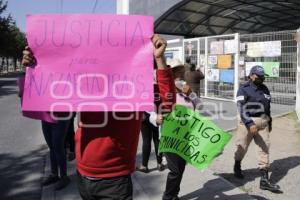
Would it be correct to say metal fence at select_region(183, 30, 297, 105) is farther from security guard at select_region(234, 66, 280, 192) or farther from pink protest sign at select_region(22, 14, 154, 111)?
pink protest sign at select_region(22, 14, 154, 111)

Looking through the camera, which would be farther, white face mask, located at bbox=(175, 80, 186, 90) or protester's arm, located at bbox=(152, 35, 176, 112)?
white face mask, located at bbox=(175, 80, 186, 90)

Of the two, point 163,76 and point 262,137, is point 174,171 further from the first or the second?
point 163,76

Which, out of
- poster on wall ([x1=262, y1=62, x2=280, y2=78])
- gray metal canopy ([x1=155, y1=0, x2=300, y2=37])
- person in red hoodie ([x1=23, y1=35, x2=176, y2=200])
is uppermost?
gray metal canopy ([x1=155, y1=0, x2=300, y2=37])

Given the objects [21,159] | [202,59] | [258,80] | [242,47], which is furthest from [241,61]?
[21,159]

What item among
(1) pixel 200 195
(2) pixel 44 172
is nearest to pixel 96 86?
(1) pixel 200 195

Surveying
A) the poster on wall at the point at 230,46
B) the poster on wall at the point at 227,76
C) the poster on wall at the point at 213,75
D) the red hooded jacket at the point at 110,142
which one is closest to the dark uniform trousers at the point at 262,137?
the red hooded jacket at the point at 110,142

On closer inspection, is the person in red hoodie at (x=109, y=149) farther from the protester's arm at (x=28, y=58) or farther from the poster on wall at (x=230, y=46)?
the poster on wall at (x=230, y=46)

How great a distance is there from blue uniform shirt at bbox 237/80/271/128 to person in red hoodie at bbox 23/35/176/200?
3.13 metres

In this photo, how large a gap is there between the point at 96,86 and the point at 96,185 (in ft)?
2.14

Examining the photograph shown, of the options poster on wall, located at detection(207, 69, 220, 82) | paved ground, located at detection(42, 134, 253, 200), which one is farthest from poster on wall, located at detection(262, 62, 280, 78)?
paved ground, located at detection(42, 134, 253, 200)

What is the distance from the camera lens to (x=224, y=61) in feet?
51.6

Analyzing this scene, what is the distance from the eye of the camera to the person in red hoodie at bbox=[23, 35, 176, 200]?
2.86m

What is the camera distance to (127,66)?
2.81 m

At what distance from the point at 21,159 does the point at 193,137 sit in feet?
12.9
